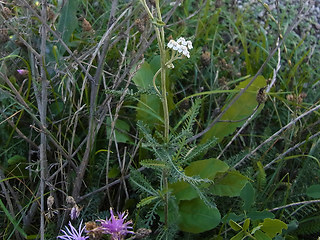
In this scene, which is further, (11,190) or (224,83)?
(224,83)

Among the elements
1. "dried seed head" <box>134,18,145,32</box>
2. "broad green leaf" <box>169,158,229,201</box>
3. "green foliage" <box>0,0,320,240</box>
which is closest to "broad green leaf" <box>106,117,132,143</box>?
"green foliage" <box>0,0,320,240</box>

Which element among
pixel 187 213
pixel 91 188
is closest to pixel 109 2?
pixel 91 188

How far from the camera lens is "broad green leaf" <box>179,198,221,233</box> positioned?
140 cm

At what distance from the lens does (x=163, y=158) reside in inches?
48.6

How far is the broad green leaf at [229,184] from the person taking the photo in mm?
1452

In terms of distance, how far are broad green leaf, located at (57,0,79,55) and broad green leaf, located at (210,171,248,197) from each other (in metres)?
0.84

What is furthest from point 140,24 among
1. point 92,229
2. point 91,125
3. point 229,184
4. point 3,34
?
point 92,229

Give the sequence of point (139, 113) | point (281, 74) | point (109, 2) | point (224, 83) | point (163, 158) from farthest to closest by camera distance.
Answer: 1. point (109, 2)
2. point (281, 74)
3. point (224, 83)
4. point (139, 113)
5. point (163, 158)

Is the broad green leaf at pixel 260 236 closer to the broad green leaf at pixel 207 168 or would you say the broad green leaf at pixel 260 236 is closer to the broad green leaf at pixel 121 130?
the broad green leaf at pixel 207 168

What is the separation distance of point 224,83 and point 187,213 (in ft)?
2.03

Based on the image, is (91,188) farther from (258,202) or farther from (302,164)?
(302,164)

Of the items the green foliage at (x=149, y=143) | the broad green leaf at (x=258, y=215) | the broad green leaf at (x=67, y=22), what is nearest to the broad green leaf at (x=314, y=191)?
the green foliage at (x=149, y=143)

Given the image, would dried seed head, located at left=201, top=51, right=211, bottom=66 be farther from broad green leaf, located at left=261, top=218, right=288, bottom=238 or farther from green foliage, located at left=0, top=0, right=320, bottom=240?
broad green leaf, located at left=261, top=218, right=288, bottom=238

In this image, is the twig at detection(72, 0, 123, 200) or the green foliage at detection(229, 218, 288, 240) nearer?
the green foliage at detection(229, 218, 288, 240)
